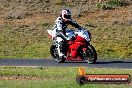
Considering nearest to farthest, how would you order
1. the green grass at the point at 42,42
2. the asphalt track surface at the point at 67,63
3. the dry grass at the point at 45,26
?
the asphalt track surface at the point at 67,63 < the green grass at the point at 42,42 < the dry grass at the point at 45,26

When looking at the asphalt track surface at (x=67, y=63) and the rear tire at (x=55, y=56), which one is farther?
the rear tire at (x=55, y=56)

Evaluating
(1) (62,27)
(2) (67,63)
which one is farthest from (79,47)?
(1) (62,27)

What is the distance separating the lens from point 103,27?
3159 cm

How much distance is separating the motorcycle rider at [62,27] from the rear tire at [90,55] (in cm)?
93

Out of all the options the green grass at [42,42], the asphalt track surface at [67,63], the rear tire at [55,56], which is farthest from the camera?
the green grass at [42,42]

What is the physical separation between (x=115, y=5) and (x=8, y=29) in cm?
870

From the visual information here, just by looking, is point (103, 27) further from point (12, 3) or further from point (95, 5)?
point (12, 3)

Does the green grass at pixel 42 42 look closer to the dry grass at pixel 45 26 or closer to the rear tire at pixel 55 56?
the dry grass at pixel 45 26

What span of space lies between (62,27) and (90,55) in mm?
1547

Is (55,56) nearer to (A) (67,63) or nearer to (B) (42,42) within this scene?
(A) (67,63)

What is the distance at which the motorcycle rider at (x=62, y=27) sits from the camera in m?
21.6

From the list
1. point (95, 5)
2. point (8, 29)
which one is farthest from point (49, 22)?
point (95, 5)

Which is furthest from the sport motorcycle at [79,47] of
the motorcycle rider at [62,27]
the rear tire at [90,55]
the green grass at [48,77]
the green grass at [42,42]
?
the green grass at [42,42]

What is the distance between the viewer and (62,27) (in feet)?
71.7
